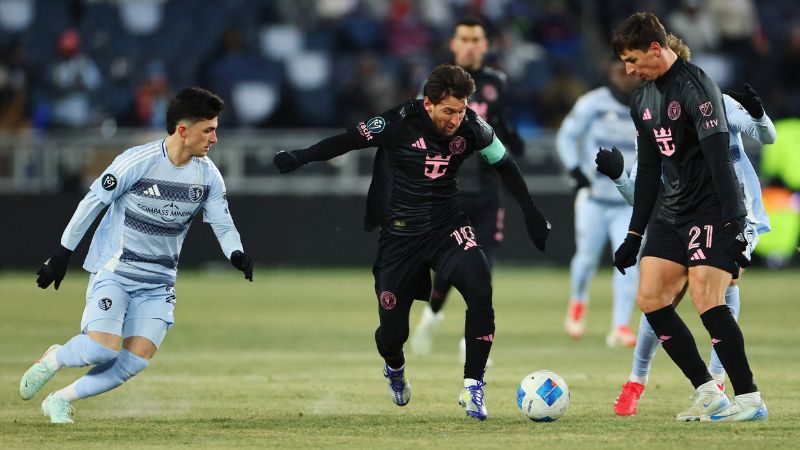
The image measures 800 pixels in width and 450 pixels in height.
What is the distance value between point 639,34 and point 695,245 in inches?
43.7

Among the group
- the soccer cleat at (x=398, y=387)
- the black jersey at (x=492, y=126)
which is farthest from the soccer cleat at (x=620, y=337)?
the soccer cleat at (x=398, y=387)

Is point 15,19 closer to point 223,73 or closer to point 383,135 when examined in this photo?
point 223,73

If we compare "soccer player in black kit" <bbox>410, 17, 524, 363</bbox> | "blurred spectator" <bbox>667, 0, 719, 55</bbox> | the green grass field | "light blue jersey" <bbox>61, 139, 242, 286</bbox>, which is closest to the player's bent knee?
the green grass field

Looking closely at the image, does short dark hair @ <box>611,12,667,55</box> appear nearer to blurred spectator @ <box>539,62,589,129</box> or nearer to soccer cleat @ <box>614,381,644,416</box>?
soccer cleat @ <box>614,381,644,416</box>

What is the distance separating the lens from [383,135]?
8.28m

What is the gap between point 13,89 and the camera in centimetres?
2023

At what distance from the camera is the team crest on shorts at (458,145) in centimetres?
823

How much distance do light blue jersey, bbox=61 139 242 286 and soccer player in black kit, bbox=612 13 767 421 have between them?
2.27 metres

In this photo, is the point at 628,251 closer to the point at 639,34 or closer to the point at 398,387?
the point at 639,34

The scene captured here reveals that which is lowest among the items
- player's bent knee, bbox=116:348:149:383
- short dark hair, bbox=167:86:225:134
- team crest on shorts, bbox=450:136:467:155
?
player's bent knee, bbox=116:348:149:383

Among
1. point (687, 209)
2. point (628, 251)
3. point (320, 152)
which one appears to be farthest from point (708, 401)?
point (320, 152)

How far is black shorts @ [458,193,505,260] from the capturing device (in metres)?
11.6

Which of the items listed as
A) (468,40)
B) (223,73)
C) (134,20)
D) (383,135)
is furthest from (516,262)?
(383,135)

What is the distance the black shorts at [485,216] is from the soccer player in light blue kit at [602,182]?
0.74m
